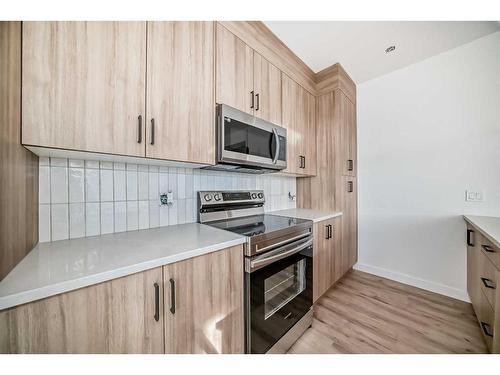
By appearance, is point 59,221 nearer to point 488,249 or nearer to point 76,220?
point 76,220

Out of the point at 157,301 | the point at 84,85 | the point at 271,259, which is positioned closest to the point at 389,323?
the point at 271,259

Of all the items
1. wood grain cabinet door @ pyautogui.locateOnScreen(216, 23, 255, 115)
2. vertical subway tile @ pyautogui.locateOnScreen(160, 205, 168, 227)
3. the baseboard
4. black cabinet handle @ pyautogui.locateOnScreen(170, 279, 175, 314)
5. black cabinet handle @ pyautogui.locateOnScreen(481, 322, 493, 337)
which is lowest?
the baseboard

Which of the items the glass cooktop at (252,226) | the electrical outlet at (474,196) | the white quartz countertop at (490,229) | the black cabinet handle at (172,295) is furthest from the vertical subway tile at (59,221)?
the electrical outlet at (474,196)

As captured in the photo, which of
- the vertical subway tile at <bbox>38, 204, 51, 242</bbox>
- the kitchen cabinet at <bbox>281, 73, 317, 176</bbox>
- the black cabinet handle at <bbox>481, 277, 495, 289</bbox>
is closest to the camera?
the vertical subway tile at <bbox>38, 204, 51, 242</bbox>

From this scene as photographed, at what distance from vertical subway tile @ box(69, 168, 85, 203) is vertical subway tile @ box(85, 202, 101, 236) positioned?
6 cm

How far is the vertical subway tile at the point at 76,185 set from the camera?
1.01 m

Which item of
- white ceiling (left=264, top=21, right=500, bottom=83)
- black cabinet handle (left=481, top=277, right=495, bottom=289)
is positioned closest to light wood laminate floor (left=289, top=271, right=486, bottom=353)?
black cabinet handle (left=481, top=277, right=495, bottom=289)

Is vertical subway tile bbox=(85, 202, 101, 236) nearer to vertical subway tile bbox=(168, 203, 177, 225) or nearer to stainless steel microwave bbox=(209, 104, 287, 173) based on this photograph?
vertical subway tile bbox=(168, 203, 177, 225)

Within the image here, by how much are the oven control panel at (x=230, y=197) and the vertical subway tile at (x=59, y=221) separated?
78cm

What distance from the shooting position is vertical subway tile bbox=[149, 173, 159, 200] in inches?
50.9

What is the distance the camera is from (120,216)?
3.83 ft
